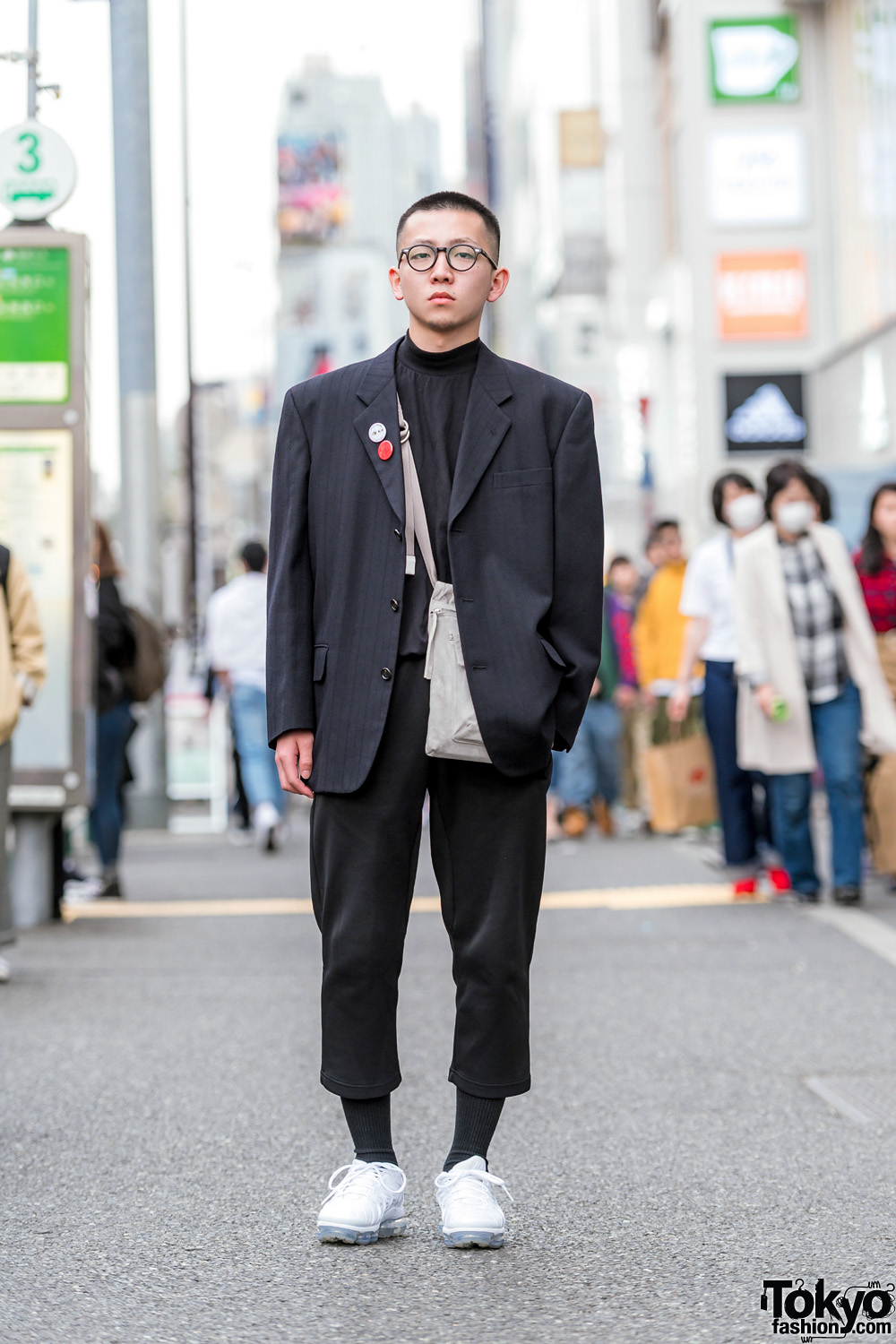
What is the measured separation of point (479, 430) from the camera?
361 cm

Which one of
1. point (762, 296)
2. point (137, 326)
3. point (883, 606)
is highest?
point (762, 296)

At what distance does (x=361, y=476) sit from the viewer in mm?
3633

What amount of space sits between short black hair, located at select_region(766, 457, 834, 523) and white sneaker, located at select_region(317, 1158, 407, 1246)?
498 centimetres

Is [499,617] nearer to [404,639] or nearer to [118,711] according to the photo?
[404,639]

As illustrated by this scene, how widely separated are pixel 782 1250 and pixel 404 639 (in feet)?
4.29

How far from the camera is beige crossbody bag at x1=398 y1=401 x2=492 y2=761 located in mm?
3535

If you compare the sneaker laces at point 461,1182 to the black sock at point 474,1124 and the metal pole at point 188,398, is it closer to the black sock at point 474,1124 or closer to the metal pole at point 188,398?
the black sock at point 474,1124

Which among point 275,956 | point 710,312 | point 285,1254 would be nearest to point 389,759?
point 285,1254

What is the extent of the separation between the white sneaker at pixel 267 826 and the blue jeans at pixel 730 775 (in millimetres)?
3512

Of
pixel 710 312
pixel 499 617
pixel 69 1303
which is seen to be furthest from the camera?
pixel 710 312

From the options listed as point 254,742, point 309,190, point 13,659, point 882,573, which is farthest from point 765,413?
point 309,190

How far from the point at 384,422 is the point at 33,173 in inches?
231

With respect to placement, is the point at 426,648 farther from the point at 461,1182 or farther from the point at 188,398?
the point at 188,398

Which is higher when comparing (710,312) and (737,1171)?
(710,312)
